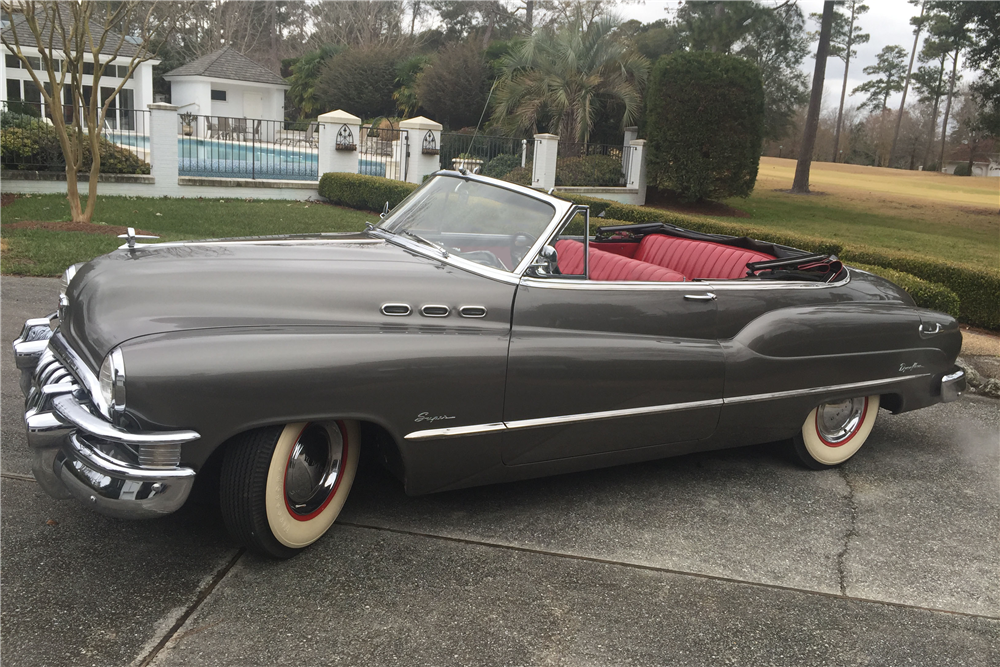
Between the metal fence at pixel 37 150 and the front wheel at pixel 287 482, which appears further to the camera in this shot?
the metal fence at pixel 37 150

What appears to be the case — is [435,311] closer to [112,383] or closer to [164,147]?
[112,383]

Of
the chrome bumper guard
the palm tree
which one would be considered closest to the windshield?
the chrome bumper guard

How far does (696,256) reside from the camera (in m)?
5.31

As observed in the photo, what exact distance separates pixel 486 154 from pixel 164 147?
7.94m

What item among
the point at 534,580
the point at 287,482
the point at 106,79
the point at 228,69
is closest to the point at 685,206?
the point at 534,580

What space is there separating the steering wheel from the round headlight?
1765 mm

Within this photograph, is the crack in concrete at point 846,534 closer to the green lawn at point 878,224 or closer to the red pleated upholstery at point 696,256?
the red pleated upholstery at point 696,256

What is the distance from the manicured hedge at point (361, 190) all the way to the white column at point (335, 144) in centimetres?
76

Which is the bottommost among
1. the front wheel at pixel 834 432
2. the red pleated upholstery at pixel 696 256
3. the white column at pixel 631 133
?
the front wheel at pixel 834 432

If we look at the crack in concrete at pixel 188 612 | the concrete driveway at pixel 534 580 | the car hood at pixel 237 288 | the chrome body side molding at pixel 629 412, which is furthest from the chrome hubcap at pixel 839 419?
the crack in concrete at pixel 188 612

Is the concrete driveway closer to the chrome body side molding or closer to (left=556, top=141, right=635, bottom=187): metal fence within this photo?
the chrome body side molding

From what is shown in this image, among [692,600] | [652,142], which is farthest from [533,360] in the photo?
[652,142]

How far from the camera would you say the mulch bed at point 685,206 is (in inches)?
821

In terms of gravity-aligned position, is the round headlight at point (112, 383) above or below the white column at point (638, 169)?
below
